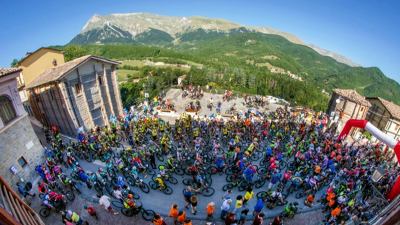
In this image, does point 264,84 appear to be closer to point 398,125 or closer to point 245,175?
point 398,125

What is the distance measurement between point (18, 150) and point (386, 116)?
3525 centimetres

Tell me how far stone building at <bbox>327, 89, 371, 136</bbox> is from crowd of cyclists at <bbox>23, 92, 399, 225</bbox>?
586cm

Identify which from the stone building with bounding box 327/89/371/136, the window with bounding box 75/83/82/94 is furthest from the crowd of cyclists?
the stone building with bounding box 327/89/371/136

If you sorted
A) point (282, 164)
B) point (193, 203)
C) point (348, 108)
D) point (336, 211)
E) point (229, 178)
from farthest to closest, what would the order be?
point (348, 108) → point (282, 164) → point (229, 178) → point (193, 203) → point (336, 211)

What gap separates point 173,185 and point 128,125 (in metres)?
9.30

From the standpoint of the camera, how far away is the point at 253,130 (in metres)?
19.9

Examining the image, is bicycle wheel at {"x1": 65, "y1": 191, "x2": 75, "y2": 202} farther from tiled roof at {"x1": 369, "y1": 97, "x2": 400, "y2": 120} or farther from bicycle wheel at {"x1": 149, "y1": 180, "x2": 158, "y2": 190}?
tiled roof at {"x1": 369, "y1": 97, "x2": 400, "y2": 120}

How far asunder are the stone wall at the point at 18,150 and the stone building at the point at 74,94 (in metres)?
5.84

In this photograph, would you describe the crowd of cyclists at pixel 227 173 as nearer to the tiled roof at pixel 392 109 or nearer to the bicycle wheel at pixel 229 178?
the bicycle wheel at pixel 229 178

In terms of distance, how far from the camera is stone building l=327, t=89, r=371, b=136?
23.6m

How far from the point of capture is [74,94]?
21.0 metres

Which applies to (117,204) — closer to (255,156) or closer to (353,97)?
(255,156)

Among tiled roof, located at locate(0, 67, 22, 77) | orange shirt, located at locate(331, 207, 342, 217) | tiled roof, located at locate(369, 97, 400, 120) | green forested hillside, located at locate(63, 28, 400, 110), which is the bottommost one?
green forested hillside, located at locate(63, 28, 400, 110)

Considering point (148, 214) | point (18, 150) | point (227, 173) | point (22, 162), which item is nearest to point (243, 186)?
point (227, 173)
